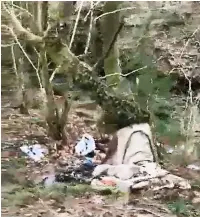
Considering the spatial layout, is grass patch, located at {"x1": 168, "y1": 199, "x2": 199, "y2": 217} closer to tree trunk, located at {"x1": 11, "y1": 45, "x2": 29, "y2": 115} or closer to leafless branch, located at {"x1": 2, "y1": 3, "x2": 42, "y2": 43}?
tree trunk, located at {"x1": 11, "y1": 45, "x2": 29, "y2": 115}

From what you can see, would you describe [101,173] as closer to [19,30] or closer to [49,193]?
[49,193]

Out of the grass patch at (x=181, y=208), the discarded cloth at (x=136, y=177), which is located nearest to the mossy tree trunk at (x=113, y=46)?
the discarded cloth at (x=136, y=177)

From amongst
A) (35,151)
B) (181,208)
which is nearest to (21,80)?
(35,151)

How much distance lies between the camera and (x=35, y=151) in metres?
1.89

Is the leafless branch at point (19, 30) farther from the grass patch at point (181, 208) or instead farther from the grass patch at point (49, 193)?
the grass patch at point (181, 208)

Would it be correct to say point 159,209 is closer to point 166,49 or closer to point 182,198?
point 182,198

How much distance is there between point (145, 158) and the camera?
1.89 m

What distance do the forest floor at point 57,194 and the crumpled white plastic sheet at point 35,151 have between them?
0.02 meters

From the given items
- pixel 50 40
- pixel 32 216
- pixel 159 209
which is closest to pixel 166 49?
pixel 50 40

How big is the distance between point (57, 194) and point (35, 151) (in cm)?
15

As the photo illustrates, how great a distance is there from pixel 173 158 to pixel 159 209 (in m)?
0.17

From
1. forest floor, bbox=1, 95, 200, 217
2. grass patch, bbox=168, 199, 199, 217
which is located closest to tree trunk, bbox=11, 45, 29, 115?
forest floor, bbox=1, 95, 200, 217

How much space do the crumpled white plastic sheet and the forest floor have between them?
17mm

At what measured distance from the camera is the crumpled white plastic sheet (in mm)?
1887
